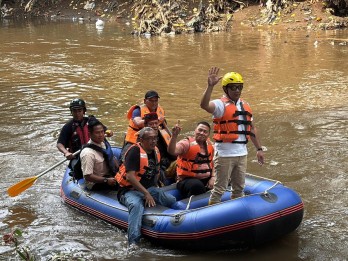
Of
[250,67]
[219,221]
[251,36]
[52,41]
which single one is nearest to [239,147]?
[219,221]

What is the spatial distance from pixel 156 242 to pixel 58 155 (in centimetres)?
341

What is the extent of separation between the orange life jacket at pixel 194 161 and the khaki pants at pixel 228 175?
21.2 inches

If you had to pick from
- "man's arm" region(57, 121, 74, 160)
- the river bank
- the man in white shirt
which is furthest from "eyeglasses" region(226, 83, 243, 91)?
the river bank

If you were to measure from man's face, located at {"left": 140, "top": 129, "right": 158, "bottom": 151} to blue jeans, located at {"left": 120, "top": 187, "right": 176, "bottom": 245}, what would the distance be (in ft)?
1.44

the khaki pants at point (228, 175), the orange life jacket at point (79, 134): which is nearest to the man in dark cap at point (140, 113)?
the orange life jacket at point (79, 134)

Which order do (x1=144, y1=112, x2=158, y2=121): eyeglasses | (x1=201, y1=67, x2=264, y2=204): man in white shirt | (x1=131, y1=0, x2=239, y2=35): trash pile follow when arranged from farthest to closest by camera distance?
(x1=131, y1=0, x2=239, y2=35): trash pile
(x1=144, y1=112, x2=158, y2=121): eyeglasses
(x1=201, y1=67, x2=264, y2=204): man in white shirt

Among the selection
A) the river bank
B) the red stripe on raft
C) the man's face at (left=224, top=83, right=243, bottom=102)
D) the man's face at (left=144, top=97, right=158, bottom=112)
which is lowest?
the red stripe on raft

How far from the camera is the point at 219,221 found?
4660 mm

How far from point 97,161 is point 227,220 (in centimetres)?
172

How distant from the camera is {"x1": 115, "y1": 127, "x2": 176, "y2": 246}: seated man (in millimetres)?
5031

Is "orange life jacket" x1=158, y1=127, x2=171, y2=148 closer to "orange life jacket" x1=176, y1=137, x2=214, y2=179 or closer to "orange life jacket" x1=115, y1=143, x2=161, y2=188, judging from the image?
"orange life jacket" x1=176, y1=137, x2=214, y2=179

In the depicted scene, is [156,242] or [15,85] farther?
[15,85]

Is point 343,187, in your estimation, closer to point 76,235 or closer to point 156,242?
point 156,242

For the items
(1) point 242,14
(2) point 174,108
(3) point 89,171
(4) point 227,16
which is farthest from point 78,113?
(1) point 242,14
